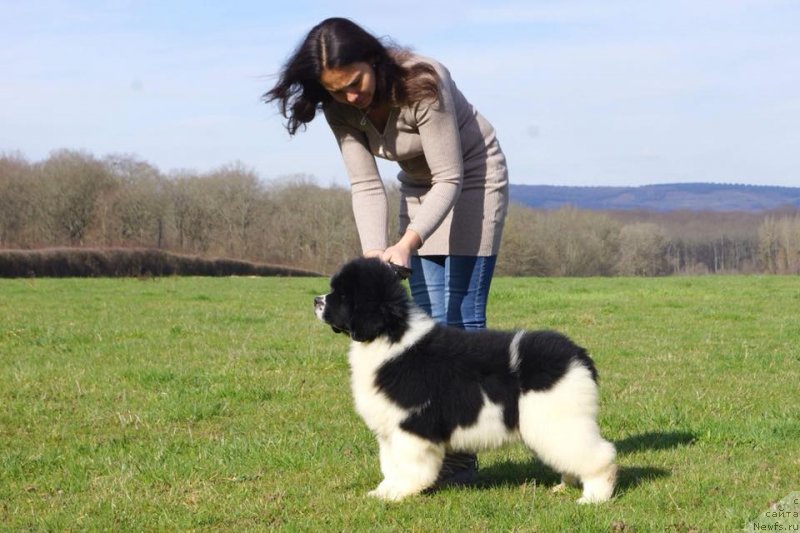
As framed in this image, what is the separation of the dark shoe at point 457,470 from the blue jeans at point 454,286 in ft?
2.61

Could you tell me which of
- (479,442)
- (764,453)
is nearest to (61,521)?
(479,442)

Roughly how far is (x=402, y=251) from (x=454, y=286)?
0.79 meters

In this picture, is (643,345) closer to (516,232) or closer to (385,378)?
(385,378)

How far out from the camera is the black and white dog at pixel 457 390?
488 cm

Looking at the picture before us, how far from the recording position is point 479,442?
16.3 feet

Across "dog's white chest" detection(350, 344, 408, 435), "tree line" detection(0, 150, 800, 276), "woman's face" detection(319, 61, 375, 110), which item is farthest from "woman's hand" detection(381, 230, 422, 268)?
"tree line" detection(0, 150, 800, 276)

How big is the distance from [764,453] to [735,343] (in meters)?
7.26

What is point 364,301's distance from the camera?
4.96 meters

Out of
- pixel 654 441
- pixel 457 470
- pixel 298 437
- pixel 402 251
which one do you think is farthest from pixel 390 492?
pixel 654 441

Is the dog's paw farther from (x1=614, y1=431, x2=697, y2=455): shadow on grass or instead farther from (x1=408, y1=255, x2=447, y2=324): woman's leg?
(x1=614, y1=431, x2=697, y2=455): shadow on grass

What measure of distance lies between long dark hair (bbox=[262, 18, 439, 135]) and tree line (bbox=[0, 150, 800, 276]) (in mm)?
54575

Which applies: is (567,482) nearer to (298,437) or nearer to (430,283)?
(430,283)

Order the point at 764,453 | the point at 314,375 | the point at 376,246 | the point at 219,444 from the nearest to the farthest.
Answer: the point at 376,246 < the point at 764,453 < the point at 219,444 < the point at 314,375

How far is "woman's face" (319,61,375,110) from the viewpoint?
501cm
